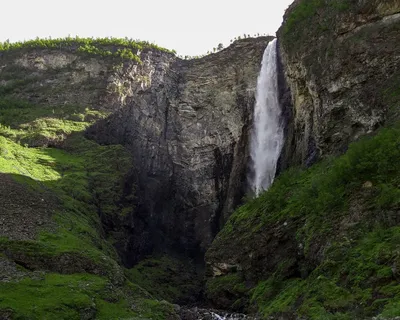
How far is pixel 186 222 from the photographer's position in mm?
72000

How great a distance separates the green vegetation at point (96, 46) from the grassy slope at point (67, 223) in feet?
47.9

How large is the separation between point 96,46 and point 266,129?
4231cm

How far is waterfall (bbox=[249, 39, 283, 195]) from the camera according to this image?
2579 inches

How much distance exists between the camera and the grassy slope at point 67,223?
2889 centimetres

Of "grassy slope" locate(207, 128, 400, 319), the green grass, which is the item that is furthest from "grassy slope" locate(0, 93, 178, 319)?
"grassy slope" locate(207, 128, 400, 319)

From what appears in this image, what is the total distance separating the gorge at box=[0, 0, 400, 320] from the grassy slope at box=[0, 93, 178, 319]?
0.64 ft

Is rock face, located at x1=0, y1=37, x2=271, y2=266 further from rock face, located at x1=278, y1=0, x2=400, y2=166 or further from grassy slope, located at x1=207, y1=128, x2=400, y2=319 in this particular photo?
grassy slope, located at x1=207, y1=128, x2=400, y2=319

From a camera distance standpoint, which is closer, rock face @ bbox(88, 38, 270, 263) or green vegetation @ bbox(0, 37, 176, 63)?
rock face @ bbox(88, 38, 270, 263)

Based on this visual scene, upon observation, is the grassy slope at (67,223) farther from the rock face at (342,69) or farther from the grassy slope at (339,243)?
the rock face at (342,69)

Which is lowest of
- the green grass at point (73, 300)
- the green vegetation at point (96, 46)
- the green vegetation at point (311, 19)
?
the green grass at point (73, 300)

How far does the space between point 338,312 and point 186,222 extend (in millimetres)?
50703

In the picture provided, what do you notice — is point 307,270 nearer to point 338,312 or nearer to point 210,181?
point 338,312

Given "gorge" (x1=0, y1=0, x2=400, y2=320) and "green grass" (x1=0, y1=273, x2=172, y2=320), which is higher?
"gorge" (x1=0, y1=0, x2=400, y2=320)

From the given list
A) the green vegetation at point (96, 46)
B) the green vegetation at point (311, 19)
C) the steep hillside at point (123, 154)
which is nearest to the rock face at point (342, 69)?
the green vegetation at point (311, 19)
